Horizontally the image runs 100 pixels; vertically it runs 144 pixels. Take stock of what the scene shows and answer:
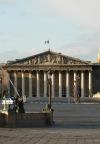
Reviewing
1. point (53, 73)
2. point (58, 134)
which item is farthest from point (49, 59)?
point (58, 134)

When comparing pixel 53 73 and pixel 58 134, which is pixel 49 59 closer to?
pixel 53 73

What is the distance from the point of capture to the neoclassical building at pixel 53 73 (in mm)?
173625

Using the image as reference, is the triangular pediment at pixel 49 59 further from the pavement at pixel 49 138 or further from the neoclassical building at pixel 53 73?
the pavement at pixel 49 138

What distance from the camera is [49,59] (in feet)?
575

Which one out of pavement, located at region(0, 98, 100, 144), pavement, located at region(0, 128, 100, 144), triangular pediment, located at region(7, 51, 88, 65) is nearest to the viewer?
pavement, located at region(0, 128, 100, 144)

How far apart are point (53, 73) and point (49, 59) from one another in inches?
170

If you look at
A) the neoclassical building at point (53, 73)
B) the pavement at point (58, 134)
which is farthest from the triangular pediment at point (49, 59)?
the pavement at point (58, 134)

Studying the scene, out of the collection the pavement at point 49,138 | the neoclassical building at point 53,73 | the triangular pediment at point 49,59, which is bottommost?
the pavement at point 49,138

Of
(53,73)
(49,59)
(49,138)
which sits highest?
(49,59)

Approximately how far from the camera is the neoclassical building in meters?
174

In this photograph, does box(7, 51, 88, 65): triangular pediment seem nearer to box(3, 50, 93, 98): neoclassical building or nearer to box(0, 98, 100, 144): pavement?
box(3, 50, 93, 98): neoclassical building

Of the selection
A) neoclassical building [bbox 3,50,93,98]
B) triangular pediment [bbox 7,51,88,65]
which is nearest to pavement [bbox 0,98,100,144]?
neoclassical building [bbox 3,50,93,98]

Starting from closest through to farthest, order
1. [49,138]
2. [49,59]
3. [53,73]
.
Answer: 1. [49,138]
2. [53,73]
3. [49,59]

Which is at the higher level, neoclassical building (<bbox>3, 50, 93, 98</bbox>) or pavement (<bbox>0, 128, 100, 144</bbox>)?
neoclassical building (<bbox>3, 50, 93, 98</bbox>)
